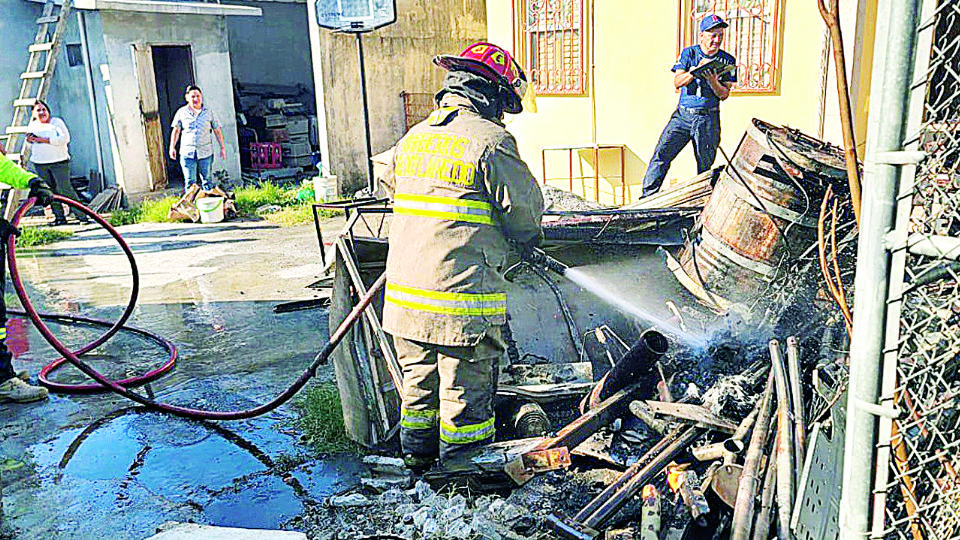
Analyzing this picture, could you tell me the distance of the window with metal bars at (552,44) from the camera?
983 centimetres

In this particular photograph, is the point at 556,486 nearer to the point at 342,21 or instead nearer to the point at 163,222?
the point at 342,21

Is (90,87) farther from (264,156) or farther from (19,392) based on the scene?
(19,392)

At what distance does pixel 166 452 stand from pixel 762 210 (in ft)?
12.3

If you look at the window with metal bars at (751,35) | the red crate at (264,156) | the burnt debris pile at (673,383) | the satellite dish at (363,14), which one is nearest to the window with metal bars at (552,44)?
the window with metal bars at (751,35)

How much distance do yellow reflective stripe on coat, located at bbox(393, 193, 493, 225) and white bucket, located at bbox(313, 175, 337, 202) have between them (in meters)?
9.17

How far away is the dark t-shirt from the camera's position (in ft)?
24.8

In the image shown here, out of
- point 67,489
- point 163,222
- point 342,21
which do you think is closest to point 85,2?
point 163,222

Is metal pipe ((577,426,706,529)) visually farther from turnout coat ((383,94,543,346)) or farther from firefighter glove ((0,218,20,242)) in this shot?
firefighter glove ((0,218,20,242))

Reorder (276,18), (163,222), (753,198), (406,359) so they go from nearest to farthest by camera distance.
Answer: (406,359) < (753,198) < (163,222) < (276,18)

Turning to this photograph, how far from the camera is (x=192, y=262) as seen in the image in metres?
9.52

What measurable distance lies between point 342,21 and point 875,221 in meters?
8.42

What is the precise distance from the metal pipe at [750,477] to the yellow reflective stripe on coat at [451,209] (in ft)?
4.82

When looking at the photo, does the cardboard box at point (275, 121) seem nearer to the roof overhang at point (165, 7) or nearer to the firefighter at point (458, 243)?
the roof overhang at point (165, 7)

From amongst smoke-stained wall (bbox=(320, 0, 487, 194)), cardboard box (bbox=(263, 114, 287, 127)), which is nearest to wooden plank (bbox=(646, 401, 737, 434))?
smoke-stained wall (bbox=(320, 0, 487, 194))
